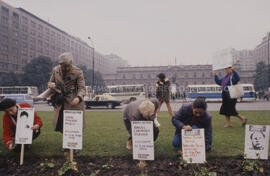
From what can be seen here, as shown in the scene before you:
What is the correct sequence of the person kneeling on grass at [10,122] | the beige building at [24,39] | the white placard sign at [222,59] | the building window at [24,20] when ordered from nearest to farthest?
1. the person kneeling on grass at [10,122]
2. the white placard sign at [222,59]
3. the beige building at [24,39]
4. the building window at [24,20]

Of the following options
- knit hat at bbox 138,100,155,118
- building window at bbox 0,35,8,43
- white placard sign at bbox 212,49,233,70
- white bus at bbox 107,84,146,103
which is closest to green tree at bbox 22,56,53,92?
building window at bbox 0,35,8,43

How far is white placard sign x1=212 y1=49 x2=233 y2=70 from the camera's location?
4.75 m

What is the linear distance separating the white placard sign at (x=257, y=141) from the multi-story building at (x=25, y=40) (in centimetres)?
5596


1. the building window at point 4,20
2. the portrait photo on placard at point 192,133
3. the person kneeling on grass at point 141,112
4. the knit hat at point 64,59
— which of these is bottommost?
the portrait photo on placard at point 192,133

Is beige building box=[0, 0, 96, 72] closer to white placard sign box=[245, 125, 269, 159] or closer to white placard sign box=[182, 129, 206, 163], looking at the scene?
white placard sign box=[182, 129, 206, 163]

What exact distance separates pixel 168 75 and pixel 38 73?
53993mm

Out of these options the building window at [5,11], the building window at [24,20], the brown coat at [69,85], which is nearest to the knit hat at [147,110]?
the brown coat at [69,85]

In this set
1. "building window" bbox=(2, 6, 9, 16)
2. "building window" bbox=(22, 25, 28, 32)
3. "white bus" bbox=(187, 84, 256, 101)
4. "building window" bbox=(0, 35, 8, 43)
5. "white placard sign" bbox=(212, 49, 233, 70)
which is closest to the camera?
"white placard sign" bbox=(212, 49, 233, 70)

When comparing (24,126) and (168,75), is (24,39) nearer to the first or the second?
(168,75)

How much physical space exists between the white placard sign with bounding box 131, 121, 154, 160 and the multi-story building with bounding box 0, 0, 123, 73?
54.9m

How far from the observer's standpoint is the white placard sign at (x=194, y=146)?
9.50ft

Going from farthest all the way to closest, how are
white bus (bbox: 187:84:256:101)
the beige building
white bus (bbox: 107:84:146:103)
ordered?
the beige building, white bus (bbox: 187:84:256:101), white bus (bbox: 107:84:146:103)

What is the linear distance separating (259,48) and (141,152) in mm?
95652

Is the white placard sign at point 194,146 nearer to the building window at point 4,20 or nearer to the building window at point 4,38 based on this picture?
the building window at point 4,38
